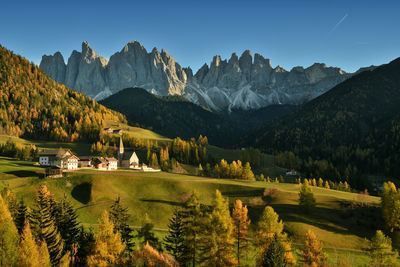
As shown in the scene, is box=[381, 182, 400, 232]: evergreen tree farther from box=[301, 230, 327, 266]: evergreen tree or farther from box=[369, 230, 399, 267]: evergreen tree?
box=[301, 230, 327, 266]: evergreen tree

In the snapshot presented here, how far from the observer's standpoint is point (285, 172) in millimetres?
187125

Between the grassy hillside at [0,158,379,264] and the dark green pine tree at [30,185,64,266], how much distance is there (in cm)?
2112

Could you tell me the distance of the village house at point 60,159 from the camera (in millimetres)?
106000

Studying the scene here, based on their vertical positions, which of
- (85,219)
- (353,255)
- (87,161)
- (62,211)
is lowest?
(353,255)

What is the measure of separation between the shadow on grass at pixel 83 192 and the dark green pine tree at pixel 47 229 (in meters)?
31.2

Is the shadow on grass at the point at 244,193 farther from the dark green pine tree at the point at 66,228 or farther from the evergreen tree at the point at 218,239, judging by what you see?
the dark green pine tree at the point at 66,228

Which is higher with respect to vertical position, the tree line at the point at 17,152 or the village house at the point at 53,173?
the tree line at the point at 17,152

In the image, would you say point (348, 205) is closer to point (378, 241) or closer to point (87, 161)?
point (378, 241)

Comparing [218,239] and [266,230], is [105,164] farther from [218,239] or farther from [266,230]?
[218,239]

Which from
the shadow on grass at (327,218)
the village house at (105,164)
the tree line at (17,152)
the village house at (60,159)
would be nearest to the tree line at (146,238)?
the shadow on grass at (327,218)

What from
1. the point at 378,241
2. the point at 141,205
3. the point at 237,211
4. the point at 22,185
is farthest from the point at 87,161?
the point at 378,241

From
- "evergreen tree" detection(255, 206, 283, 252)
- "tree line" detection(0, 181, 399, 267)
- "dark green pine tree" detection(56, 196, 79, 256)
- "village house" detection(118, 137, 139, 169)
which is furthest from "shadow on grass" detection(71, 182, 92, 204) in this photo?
"evergreen tree" detection(255, 206, 283, 252)

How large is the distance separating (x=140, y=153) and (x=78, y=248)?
453 feet

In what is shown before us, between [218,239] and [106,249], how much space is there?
52.0ft
